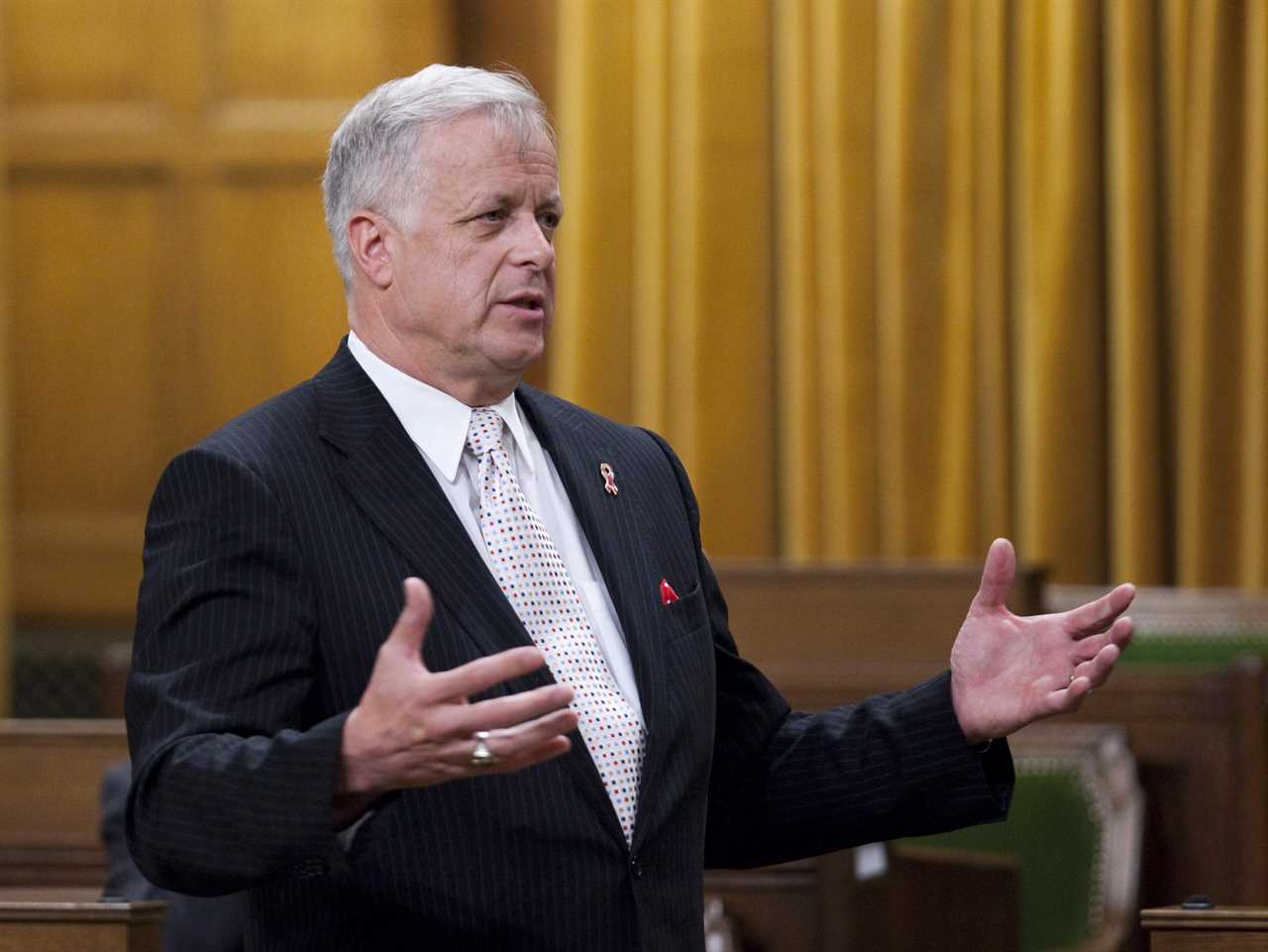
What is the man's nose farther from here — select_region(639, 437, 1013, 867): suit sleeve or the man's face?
select_region(639, 437, 1013, 867): suit sleeve

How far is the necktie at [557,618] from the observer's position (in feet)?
6.10

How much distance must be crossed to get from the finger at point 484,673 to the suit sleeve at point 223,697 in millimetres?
130

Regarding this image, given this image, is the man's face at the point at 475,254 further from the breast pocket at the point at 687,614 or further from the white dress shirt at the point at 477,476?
the breast pocket at the point at 687,614

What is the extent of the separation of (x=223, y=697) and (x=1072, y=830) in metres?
2.58

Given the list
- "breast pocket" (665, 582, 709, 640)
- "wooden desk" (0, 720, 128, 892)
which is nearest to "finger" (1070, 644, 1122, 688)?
"breast pocket" (665, 582, 709, 640)

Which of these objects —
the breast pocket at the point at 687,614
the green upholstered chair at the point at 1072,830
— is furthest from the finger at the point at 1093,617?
the green upholstered chair at the point at 1072,830

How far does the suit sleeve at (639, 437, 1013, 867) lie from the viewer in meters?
2.06

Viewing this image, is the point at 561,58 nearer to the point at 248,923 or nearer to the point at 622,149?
the point at 622,149

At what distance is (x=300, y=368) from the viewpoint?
6039mm

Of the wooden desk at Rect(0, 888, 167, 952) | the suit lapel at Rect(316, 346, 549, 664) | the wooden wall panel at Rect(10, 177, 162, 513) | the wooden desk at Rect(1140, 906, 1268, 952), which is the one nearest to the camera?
the suit lapel at Rect(316, 346, 549, 664)

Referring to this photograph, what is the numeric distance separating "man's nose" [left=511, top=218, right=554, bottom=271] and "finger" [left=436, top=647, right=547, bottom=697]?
1.90ft

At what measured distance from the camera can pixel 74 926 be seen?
2402 millimetres

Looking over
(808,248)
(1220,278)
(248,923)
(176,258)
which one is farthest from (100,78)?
(248,923)

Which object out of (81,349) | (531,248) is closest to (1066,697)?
(531,248)
